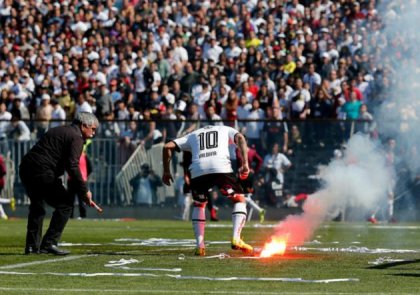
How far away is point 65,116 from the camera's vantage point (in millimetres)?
31844

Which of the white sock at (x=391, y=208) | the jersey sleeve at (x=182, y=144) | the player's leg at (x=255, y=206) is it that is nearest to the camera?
the jersey sleeve at (x=182, y=144)

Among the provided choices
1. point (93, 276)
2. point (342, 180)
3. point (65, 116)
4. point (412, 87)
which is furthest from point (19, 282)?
point (65, 116)

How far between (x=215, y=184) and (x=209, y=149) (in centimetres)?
49

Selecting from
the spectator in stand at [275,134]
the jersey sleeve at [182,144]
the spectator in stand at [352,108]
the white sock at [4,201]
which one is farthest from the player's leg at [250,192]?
the jersey sleeve at [182,144]

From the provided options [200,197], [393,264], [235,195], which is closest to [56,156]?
[200,197]

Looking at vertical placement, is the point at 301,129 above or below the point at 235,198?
above

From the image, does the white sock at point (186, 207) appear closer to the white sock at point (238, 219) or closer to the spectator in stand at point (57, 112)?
the spectator in stand at point (57, 112)

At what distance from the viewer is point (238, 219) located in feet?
52.2

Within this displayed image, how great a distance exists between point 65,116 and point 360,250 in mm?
16310

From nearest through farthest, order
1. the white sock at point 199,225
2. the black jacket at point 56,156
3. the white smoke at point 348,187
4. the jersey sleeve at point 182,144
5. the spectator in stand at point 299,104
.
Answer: the black jacket at point 56,156, the white sock at point 199,225, the jersey sleeve at point 182,144, the white smoke at point 348,187, the spectator in stand at point 299,104

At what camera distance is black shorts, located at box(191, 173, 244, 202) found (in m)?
16.0

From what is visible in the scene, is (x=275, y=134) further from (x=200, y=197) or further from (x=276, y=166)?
(x=200, y=197)

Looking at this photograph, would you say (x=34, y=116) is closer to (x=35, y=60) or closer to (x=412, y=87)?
(x=35, y=60)

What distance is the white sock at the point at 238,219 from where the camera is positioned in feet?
51.7
